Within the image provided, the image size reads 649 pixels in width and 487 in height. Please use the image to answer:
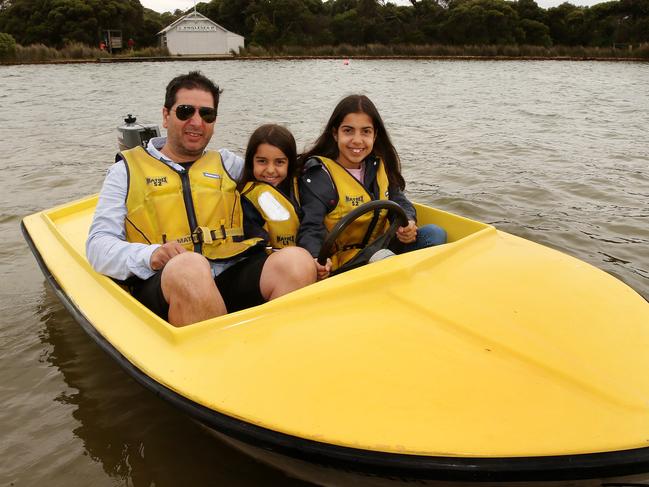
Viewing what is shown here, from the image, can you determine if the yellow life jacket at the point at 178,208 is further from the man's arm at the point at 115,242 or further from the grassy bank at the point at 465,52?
the grassy bank at the point at 465,52

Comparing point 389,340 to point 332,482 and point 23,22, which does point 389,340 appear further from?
point 23,22

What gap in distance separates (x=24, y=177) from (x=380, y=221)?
18.5ft

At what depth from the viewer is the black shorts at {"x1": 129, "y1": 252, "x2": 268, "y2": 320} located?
2285mm

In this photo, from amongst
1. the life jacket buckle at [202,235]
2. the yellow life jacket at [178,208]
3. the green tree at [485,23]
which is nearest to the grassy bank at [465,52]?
the green tree at [485,23]

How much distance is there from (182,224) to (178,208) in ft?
0.24

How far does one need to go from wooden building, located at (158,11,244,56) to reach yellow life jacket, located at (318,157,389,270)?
46192 millimetres

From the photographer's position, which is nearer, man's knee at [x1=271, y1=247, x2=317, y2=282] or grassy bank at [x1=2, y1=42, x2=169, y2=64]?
man's knee at [x1=271, y1=247, x2=317, y2=282]

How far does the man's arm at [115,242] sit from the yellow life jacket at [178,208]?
1.7 inches

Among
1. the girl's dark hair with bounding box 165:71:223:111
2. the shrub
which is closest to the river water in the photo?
the girl's dark hair with bounding box 165:71:223:111

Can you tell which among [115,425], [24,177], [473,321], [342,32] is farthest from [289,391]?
[342,32]

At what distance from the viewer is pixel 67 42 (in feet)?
134

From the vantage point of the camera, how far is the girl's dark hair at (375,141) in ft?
8.99

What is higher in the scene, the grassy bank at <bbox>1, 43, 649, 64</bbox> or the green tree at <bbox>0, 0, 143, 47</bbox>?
the green tree at <bbox>0, 0, 143, 47</bbox>

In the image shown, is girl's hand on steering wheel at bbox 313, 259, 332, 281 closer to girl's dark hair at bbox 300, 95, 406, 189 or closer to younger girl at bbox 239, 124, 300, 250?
younger girl at bbox 239, 124, 300, 250
